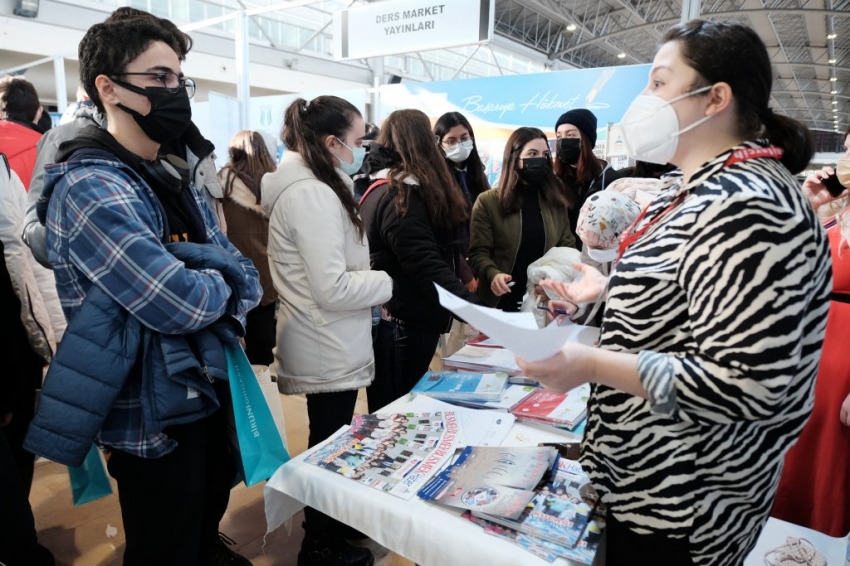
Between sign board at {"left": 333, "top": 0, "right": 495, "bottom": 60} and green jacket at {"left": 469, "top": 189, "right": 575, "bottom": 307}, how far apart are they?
1.96 metres

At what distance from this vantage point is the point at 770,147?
81cm

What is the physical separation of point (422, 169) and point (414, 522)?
135 cm

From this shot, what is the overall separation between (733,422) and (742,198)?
32 centimetres

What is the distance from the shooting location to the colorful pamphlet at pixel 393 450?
1.13m

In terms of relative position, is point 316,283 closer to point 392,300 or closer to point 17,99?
point 392,300

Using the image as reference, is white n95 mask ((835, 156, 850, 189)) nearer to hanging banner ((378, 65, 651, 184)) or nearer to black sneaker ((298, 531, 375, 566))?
black sneaker ((298, 531, 375, 566))

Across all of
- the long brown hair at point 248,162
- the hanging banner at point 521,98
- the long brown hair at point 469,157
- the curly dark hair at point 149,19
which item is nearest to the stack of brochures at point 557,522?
the curly dark hair at point 149,19

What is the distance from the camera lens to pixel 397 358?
213cm

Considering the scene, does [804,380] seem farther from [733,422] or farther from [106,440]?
[106,440]

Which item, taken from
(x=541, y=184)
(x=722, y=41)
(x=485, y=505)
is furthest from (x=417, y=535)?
(x=541, y=184)

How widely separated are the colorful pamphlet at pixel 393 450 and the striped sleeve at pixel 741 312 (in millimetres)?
577

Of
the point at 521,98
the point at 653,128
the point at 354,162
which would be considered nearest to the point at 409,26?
the point at 521,98

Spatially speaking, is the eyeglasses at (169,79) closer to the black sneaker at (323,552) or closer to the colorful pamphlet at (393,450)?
the colorful pamphlet at (393,450)

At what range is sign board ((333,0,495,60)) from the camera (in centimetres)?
389
